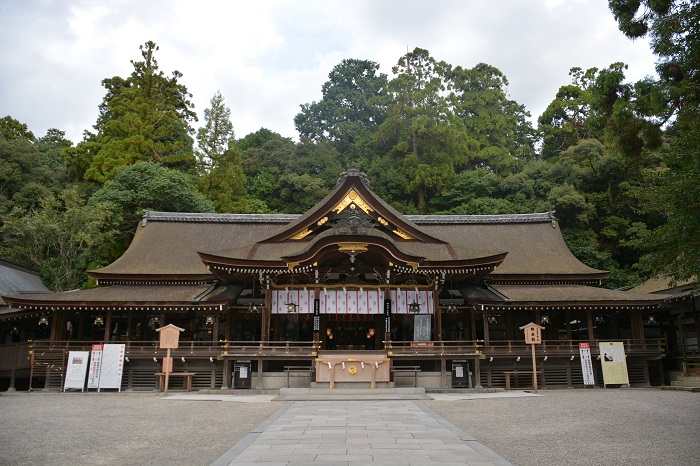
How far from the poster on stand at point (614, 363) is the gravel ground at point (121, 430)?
12.7 meters

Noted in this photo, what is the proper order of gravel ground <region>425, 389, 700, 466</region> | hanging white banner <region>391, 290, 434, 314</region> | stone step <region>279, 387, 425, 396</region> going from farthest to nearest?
hanging white banner <region>391, 290, 434, 314</region> → stone step <region>279, 387, 425, 396</region> → gravel ground <region>425, 389, 700, 466</region>

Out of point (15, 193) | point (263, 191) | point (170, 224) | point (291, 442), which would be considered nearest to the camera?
point (291, 442)

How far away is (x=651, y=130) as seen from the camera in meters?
10.6

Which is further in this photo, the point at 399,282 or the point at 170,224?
the point at 170,224

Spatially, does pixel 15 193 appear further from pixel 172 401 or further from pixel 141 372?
pixel 172 401

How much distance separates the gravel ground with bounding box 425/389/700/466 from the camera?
23.9 ft

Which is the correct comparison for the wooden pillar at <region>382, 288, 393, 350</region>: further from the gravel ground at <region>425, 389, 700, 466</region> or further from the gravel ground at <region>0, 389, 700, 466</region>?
the gravel ground at <region>425, 389, 700, 466</region>

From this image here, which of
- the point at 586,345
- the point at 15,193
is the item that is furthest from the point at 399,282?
the point at 15,193

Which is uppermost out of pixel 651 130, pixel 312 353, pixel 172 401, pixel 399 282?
pixel 651 130

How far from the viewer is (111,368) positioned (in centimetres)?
1852

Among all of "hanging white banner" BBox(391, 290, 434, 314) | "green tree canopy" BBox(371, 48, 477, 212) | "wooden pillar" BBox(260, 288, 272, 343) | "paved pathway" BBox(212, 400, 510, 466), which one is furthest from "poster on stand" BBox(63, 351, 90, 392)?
"green tree canopy" BBox(371, 48, 477, 212)

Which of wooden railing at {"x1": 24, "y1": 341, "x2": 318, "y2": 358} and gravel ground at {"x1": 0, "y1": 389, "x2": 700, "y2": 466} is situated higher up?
wooden railing at {"x1": 24, "y1": 341, "x2": 318, "y2": 358}

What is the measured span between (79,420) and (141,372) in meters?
9.08

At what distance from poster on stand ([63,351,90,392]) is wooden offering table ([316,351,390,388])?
28.0 feet
